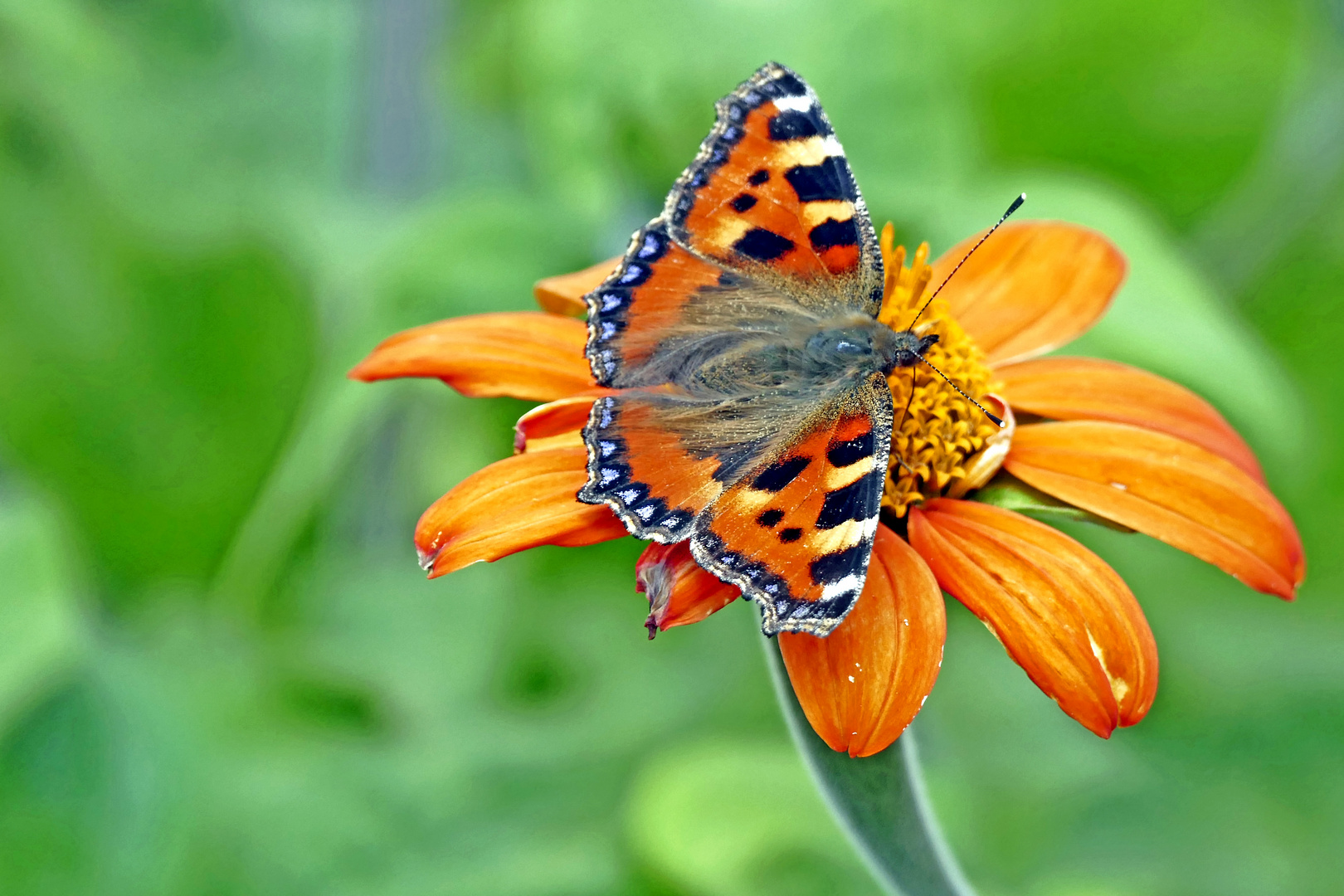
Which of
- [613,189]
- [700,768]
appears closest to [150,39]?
[613,189]

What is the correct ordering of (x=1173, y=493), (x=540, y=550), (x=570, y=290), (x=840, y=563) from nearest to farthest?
(x=840, y=563)
(x=1173, y=493)
(x=570, y=290)
(x=540, y=550)

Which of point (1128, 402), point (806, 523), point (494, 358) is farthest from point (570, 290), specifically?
point (1128, 402)

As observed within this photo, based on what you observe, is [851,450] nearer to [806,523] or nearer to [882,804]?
[806,523]

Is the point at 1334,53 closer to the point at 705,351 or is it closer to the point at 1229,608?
the point at 1229,608

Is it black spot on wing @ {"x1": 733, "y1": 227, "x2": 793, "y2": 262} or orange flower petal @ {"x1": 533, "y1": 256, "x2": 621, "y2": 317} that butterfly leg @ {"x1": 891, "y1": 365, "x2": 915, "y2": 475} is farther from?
orange flower petal @ {"x1": 533, "y1": 256, "x2": 621, "y2": 317}

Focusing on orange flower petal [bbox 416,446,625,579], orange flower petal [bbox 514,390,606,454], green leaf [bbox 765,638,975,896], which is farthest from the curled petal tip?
green leaf [bbox 765,638,975,896]

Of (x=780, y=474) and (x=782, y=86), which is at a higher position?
(x=782, y=86)
